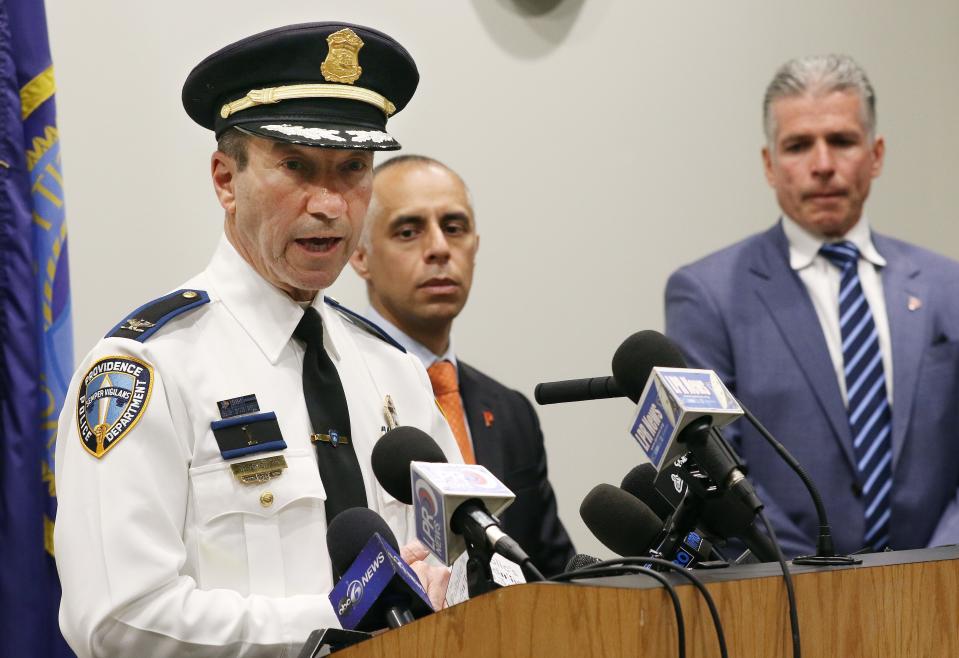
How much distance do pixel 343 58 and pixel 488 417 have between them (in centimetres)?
134

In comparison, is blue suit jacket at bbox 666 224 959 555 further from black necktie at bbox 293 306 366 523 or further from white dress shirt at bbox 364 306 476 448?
black necktie at bbox 293 306 366 523

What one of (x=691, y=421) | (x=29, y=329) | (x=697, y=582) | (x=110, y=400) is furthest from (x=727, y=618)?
(x=29, y=329)

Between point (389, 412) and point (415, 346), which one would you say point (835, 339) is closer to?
point (415, 346)

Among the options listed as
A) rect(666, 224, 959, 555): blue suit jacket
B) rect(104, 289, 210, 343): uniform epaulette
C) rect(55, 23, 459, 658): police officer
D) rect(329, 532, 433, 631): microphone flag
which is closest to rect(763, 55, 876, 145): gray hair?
rect(666, 224, 959, 555): blue suit jacket

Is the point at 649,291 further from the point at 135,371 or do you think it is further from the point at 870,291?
the point at 135,371

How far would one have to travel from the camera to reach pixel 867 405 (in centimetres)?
287

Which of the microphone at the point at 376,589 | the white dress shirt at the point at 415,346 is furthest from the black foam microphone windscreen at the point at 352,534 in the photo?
the white dress shirt at the point at 415,346

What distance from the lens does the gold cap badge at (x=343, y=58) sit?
1.85m

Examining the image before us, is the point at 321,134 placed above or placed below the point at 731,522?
above

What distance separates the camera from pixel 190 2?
126 inches

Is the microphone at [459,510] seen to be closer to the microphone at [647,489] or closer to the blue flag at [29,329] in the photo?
the microphone at [647,489]

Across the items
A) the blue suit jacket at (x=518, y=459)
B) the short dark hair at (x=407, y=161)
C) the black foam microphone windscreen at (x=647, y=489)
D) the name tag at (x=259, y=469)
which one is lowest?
the blue suit jacket at (x=518, y=459)

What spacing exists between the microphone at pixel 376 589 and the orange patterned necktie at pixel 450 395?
5.13ft

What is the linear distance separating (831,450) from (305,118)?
61.8 inches
